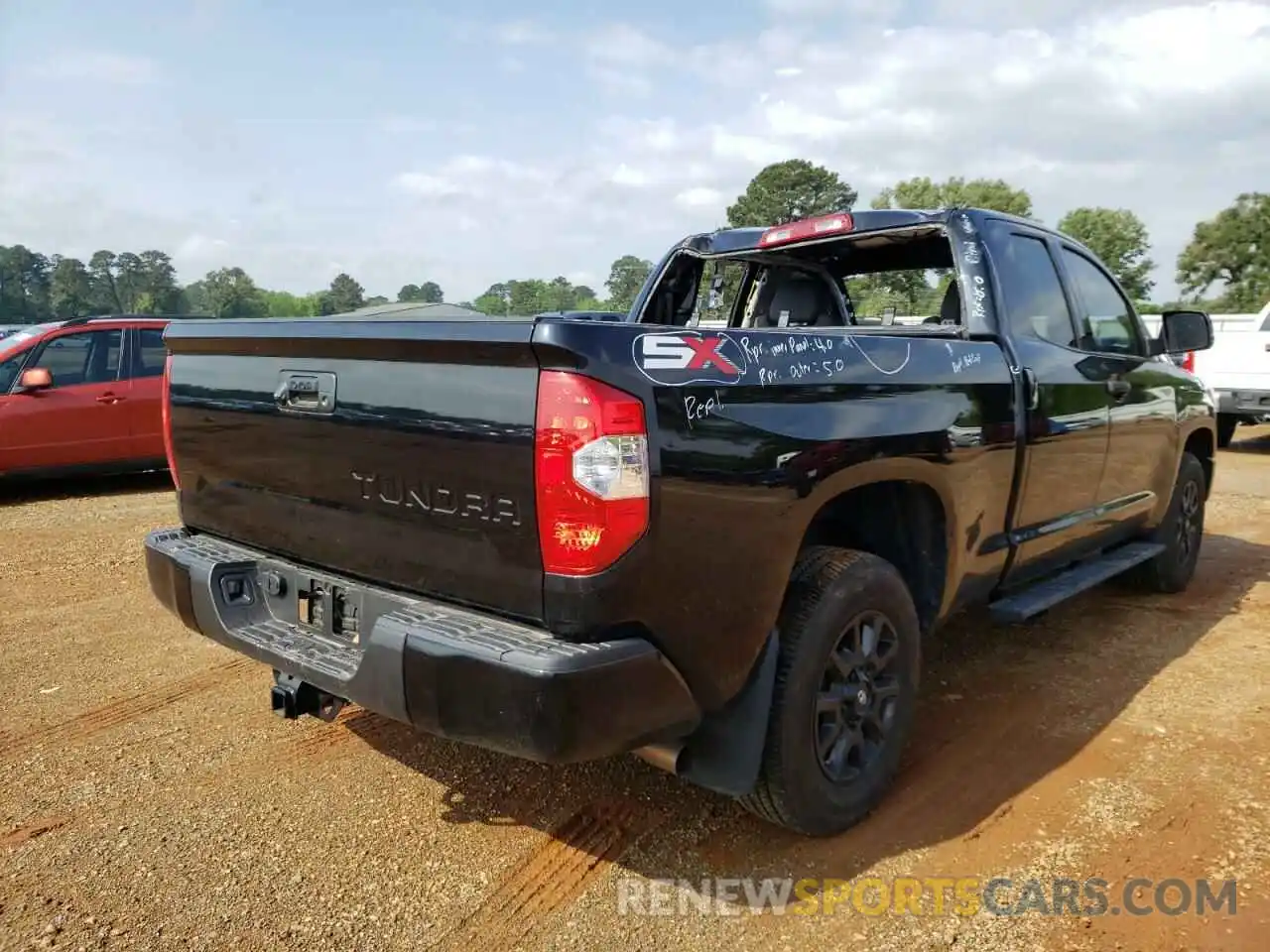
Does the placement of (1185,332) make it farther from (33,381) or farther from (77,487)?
(77,487)

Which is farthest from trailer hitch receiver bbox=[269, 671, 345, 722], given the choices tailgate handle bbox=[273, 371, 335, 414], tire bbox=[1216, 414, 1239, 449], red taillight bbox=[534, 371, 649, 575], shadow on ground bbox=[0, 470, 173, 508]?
tire bbox=[1216, 414, 1239, 449]

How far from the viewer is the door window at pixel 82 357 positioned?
838 cm

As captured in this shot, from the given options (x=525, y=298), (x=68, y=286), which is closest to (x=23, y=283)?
(x=68, y=286)

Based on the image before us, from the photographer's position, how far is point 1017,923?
2389 mm

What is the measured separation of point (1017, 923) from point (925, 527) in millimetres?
1263

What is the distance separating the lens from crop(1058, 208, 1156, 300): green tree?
188 ft

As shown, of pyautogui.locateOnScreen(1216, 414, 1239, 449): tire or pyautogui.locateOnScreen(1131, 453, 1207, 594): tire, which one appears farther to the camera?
pyautogui.locateOnScreen(1216, 414, 1239, 449): tire

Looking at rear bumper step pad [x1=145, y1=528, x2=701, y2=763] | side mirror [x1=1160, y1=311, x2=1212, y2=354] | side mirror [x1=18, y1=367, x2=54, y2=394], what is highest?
side mirror [x1=1160, y1=311, x2=1212, y2=354]

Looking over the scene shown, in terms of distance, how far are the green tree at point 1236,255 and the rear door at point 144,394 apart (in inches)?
1933

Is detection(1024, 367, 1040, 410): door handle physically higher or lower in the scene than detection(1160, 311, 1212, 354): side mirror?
lower

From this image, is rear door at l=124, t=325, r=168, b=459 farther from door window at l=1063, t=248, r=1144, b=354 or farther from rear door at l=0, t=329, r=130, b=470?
door window at l=1063, t=248, r=1144, b=354

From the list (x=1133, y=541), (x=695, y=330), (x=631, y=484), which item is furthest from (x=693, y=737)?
(x=1133, y=541)

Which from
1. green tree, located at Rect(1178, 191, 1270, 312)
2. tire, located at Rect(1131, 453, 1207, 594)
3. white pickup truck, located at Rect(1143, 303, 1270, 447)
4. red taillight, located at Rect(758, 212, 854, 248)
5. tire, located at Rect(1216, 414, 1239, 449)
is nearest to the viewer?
red taillight, located at Rect(758, 212, 854, 248)

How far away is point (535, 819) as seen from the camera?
288cm
